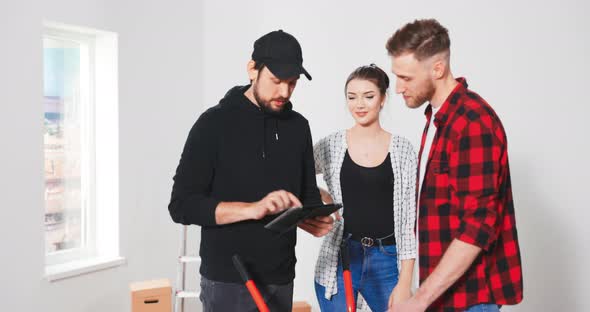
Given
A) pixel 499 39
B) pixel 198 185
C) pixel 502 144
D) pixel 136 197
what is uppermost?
pixel 499 39

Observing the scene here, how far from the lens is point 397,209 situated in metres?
2.15

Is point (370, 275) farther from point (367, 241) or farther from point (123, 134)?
point (123, 134)

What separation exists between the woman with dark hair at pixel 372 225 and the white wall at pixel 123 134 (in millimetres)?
1857

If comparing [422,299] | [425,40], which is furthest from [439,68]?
[422,299]

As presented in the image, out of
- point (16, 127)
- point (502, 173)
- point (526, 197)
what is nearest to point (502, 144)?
point (502, 173)

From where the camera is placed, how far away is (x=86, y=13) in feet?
11.5

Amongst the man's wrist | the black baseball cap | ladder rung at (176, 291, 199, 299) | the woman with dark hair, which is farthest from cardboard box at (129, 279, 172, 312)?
the man's wrist

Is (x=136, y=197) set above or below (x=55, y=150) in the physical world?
below

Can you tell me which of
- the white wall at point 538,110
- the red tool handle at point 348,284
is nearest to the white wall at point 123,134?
the white wall at point 538,110

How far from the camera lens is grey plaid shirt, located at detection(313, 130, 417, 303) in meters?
2.13

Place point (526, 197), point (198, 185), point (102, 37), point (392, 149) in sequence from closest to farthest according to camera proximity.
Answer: point (198, 185) < point (392, 149) < point (526, 197) < point (102, 37)

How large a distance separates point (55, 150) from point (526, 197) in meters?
2.81

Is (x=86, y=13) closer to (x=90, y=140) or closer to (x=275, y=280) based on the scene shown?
(x=90, y=140)

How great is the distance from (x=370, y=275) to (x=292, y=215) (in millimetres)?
780
